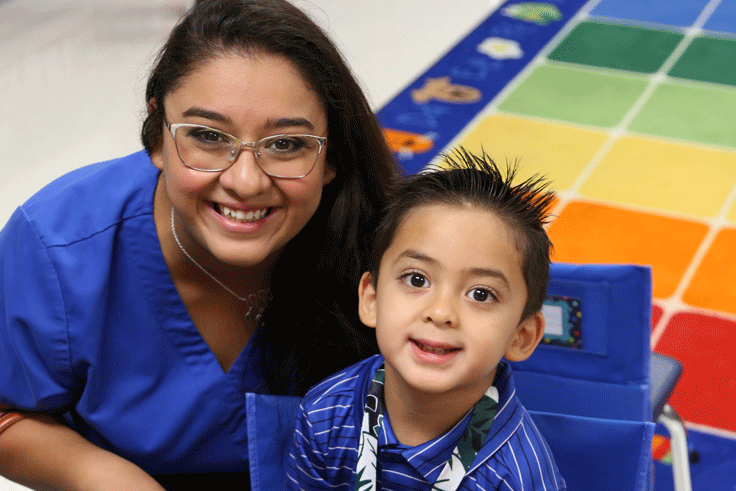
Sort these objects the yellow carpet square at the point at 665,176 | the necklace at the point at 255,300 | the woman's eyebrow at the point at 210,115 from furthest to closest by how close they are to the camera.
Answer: the yellow carpet square at the point at 665,176 → the necklace at the point at 255,300 → the woman's eyebrow at the point at 210,115

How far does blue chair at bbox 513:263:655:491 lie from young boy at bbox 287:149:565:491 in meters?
0.09

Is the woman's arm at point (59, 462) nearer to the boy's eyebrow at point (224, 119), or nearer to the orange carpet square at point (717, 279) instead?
the boy's eyebrow at point (224, 119)

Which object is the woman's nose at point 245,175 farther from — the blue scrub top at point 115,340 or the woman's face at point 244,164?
the blue scrub top at point 115,340

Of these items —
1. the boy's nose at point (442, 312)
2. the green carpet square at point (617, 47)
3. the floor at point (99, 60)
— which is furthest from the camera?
the green carpet square at point (617, 47)

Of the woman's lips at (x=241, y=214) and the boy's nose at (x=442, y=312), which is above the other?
the woman's lips at (x=241, y=214)

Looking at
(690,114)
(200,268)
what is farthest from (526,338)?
(690,114)

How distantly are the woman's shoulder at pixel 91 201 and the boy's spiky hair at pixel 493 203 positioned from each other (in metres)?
0.42

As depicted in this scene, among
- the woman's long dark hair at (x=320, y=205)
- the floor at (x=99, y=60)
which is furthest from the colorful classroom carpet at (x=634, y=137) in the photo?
the woman's long dark hair at (x=320, y=205)

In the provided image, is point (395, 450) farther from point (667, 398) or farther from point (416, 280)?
point (667, 398)

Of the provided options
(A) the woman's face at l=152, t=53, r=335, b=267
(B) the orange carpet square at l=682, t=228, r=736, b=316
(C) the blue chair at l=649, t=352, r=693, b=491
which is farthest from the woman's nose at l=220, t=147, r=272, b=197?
(B) the orange carpet square at l=682, t=228, r=736, b=316

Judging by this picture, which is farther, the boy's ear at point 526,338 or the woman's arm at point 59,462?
the woman's arm at point 59,462

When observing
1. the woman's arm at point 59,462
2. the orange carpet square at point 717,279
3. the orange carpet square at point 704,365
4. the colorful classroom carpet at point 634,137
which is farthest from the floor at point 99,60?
the woman's arm at point 59,462

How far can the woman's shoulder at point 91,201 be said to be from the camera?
1.33 m

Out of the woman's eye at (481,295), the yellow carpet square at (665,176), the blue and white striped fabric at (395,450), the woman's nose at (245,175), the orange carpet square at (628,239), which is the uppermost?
the woman's nose at (245,175)
